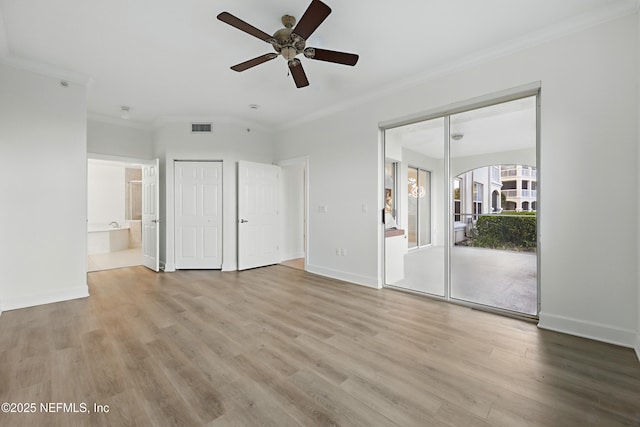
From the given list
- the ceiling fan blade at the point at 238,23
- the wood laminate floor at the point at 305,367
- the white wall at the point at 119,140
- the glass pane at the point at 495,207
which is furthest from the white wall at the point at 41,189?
A: the glass pane at the point at 495,207

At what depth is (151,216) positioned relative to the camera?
5.51 metres

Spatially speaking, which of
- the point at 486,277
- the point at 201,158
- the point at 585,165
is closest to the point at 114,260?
the point at 201,158

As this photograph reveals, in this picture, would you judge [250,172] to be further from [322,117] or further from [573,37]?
[573,37]

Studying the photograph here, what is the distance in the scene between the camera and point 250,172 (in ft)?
18.2

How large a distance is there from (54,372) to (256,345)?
1410mm

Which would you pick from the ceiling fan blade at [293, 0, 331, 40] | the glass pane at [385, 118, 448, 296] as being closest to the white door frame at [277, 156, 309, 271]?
the glass pane at [385, 118, 448, 296]

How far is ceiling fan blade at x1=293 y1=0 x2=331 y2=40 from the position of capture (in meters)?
1.96

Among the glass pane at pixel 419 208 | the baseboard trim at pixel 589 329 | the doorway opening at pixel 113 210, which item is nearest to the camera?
the baseboard trim at pixel 589 329

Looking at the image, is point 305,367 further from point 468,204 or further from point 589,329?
point 468,204

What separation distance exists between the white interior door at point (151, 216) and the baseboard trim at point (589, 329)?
571 centimetres

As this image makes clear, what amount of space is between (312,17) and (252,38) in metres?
1.03

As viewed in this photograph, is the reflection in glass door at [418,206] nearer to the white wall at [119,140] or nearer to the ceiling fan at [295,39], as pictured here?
the ceiling fan at [295,39]

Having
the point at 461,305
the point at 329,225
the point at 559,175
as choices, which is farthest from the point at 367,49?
the point at 461,305

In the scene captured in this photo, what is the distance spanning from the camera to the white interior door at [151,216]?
525 centimetres
